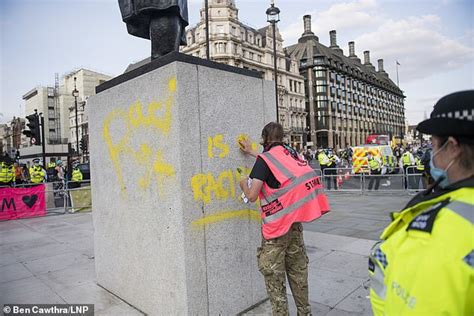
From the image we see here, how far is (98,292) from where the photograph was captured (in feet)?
12.6

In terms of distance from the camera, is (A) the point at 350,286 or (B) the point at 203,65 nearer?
(B) the point at 203,65

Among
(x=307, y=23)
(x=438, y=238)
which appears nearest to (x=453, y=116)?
(x=438, y=238)

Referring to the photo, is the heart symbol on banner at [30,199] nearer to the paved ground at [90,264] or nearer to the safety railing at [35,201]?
the safety railing at [35,201]

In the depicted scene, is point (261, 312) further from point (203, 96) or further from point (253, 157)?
point (203, 96)

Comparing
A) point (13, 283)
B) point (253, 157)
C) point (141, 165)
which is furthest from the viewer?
point (13, 283)

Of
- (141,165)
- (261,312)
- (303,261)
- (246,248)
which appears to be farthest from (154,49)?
(261,312)

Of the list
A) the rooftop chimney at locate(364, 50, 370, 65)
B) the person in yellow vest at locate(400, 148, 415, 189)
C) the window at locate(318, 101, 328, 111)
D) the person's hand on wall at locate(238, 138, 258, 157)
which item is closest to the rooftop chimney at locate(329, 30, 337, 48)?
the rooftop chimney at locate(364, 50, 370, 65)

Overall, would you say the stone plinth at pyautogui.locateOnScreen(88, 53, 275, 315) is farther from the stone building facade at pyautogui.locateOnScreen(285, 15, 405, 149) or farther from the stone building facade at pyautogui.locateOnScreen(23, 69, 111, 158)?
the stone building facade at pyautogui.locateOnScreen(23, 69, 111, 158)

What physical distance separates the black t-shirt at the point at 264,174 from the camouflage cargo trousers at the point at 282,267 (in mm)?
423

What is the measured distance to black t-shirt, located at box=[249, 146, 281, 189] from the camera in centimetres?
266

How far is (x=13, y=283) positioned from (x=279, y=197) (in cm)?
380

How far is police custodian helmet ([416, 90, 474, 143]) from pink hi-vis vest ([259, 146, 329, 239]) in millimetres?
1461

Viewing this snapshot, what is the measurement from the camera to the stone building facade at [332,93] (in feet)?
267

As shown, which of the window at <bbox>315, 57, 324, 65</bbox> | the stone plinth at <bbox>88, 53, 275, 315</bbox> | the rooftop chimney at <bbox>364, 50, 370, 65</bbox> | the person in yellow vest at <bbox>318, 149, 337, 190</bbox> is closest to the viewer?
the stone plinth at <bbox>88, 53, 275, 315</bbox>
